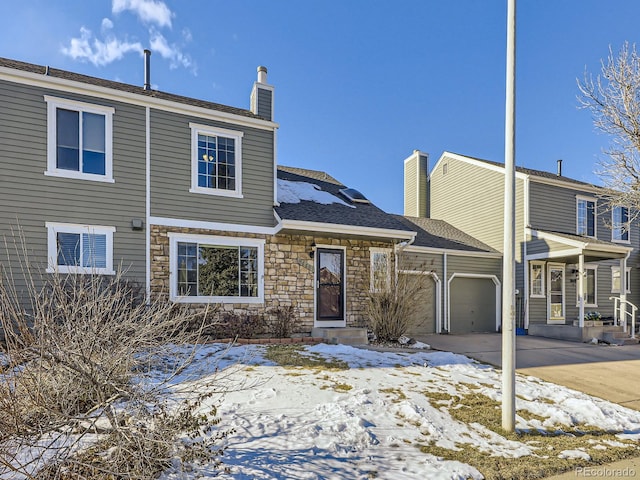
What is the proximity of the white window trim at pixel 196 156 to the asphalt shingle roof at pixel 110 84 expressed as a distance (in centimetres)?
66

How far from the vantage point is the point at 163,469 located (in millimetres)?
3295

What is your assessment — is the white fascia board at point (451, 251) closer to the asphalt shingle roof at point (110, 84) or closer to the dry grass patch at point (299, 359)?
the dry grass patch at point (299, 359)

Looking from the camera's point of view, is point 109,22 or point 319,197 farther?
point 319,197

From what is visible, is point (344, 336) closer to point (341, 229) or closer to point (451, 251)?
point (341, 229)

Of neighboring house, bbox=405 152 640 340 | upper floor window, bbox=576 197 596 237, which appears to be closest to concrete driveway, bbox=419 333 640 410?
neighboring house, bbox=405 152 640 340

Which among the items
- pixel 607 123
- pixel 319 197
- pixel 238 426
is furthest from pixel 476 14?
pixel 238 426

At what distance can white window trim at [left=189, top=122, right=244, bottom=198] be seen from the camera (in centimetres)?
961

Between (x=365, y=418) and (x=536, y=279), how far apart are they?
1224cm

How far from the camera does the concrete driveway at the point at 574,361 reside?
680cm

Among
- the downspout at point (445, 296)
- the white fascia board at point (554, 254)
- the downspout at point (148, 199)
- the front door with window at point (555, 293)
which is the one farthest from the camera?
the front door with window at point (555, 293)

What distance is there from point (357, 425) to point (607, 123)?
8.58 m

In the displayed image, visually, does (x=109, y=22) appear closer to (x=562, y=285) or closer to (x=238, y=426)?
(x=238, y=426)

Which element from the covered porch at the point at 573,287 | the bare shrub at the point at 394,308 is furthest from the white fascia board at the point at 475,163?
the bare shrub at the point at 394,308

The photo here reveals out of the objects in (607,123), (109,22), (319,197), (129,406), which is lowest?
(129,406)
